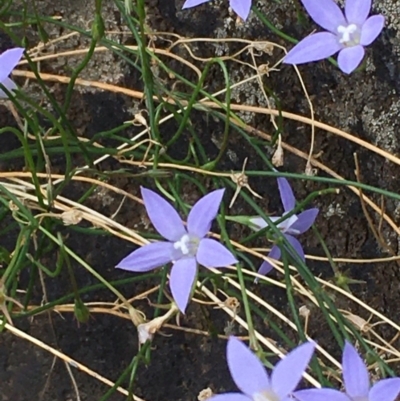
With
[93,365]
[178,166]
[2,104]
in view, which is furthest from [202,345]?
[2,104]

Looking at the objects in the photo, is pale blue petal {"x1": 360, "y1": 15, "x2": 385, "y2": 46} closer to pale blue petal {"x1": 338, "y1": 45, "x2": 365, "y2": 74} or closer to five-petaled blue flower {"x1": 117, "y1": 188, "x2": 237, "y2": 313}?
pale blue petal {"x1": 338, "y1": 45, "x2": 365, "y2": 74}

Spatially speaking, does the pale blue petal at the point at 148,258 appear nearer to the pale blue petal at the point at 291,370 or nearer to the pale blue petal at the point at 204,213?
the pale blue petal at the point at 204,213

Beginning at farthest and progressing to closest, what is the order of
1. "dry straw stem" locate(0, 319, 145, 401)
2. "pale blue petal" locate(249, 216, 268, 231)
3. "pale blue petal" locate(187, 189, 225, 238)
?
"dry straw stem" locate(0, 319, 145, 401)
"pale blue petal" locate(249, 216, 268, 231)
"pale blue petal" locate(187, 189, 225, 238)

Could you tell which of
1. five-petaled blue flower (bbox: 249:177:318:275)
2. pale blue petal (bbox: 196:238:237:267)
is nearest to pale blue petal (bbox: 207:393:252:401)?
pale blue petal (bbox: 196:238:237:267)

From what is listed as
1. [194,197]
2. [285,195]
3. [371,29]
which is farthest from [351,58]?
[194,197]

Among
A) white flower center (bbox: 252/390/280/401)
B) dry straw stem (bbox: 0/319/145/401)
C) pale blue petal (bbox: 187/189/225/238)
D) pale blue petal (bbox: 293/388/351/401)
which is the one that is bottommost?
dry straw stem (bbox: 0/319/145/401)

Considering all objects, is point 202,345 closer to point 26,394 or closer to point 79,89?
point 26,394

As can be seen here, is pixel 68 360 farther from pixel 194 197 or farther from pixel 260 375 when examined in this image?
pixel 260 375
